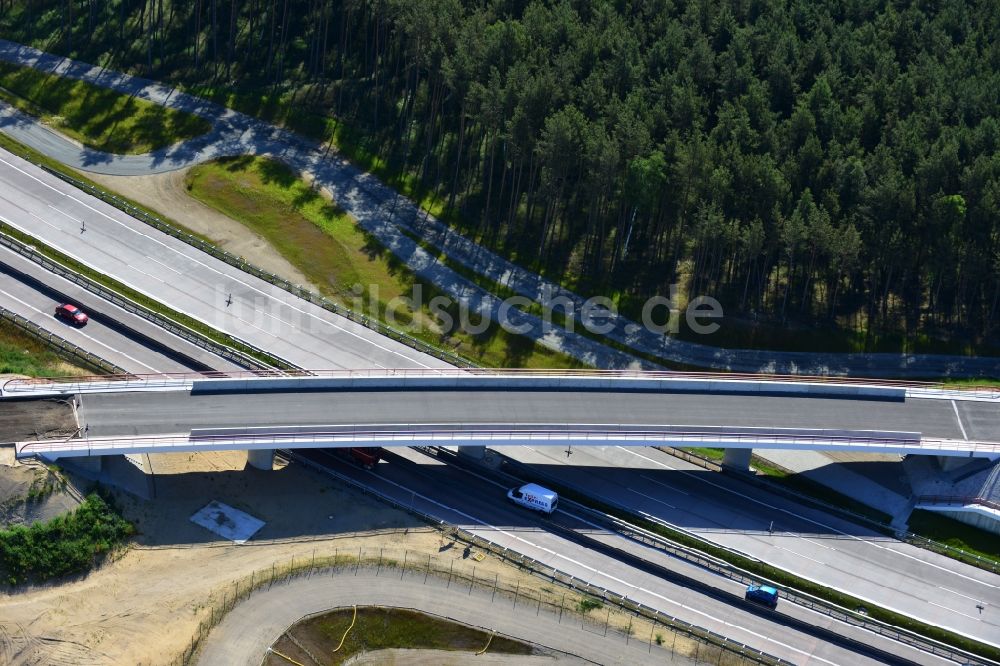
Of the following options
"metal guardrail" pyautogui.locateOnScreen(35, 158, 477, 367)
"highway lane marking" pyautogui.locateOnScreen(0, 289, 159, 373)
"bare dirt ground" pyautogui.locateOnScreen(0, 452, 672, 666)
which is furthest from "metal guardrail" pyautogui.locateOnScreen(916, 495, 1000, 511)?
"highway lane marking" pyautogui.locateOnScreen(0, 289, 159, 373)

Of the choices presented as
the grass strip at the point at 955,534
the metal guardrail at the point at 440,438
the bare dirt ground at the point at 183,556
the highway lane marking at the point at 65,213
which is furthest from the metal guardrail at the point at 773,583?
the highway lane marking at the point at 65,213

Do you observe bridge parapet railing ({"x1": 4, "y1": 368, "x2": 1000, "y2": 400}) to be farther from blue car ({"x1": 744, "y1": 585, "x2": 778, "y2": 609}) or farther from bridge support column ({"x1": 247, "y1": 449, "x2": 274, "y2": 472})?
blue car ({"x1": 744, "y1": 585, "x2": 778, "y2": 609})

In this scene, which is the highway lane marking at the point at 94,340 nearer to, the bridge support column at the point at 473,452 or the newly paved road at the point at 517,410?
the newly paved road at the point at 517,410

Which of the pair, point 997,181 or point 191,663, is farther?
point 997,181

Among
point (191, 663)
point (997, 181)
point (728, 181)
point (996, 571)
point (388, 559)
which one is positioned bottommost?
point (191, 663)

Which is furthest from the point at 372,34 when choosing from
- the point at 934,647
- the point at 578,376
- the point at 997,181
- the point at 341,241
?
the point at 934,647

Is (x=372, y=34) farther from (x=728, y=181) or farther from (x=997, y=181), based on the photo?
(x=997, y=181)
